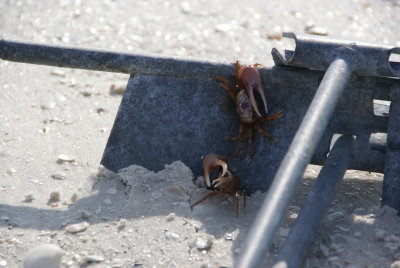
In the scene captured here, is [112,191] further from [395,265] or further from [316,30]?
[316,30]

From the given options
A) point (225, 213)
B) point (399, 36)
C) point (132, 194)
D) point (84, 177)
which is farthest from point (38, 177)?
point (399, 36)

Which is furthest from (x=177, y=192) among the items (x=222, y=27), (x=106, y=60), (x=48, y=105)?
(x=222, y=27)

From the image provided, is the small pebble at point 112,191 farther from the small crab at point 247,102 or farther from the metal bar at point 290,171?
the metal bar at point 290,171

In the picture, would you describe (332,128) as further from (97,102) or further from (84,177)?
(97,102)

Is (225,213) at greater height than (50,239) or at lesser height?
greater

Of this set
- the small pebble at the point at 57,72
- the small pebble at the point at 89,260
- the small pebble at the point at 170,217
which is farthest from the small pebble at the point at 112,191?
the small pebble at the point at 57,72

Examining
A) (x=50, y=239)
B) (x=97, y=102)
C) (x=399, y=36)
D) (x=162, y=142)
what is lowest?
(x=50, y=239)

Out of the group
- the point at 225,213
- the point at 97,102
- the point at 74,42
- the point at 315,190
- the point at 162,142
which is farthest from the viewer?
the point at 74,42
